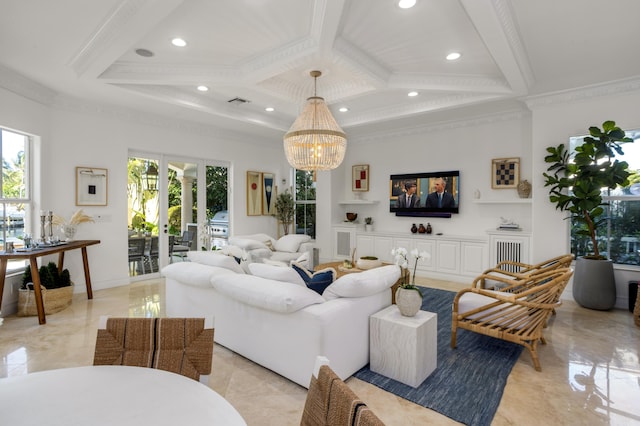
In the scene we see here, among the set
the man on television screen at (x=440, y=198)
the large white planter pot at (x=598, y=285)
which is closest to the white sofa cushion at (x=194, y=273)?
the large white planter pot at (x=598, y=285)

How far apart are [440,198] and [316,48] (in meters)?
4.20

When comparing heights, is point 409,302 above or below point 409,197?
below

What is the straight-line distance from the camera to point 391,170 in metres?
7.28

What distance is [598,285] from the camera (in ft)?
14.3

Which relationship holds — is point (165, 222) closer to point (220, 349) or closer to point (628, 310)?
point (220, 349)

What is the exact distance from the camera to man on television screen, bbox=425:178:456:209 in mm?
6450

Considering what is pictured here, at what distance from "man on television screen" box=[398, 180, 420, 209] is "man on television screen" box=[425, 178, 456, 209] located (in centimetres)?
25

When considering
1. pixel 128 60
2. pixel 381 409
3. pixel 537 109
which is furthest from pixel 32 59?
pixel 537 109

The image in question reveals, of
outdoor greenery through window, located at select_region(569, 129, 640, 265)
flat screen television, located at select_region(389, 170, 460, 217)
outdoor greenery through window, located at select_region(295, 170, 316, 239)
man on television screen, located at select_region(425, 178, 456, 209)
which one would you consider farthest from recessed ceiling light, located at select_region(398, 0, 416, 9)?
outdoor greenery through window, located at select_region(295, 170, 316, 239)

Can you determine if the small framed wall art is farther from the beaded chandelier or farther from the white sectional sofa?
the white sectional sofa

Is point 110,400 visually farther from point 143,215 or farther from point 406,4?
point 143,215

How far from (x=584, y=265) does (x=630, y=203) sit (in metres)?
1.09

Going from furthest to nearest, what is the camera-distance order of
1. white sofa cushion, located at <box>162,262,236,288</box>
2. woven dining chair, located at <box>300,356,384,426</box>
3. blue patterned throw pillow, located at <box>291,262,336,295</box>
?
white sofa cushion, located at <box>162,262,236,288</box> < blue patterned throw pillow, located at <box>291,262,336,295</box> < woven dining chair, located at <box>300,356,384,426</box>

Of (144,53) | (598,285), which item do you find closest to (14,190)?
(144,53)
